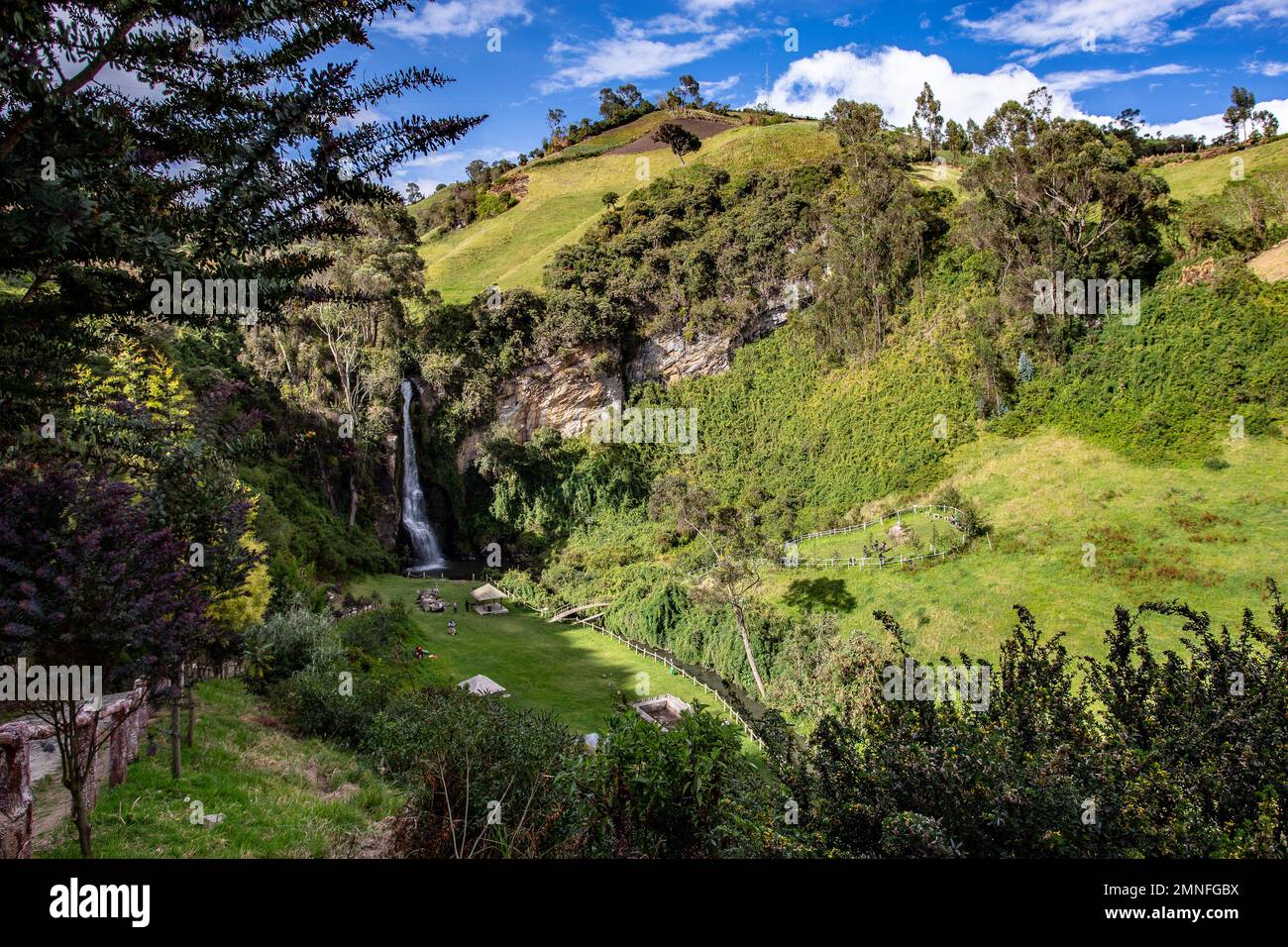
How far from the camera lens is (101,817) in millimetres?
7867

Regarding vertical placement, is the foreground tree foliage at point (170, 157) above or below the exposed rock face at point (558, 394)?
below

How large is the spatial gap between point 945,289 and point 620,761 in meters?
38.8

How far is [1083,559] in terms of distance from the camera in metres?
22.1

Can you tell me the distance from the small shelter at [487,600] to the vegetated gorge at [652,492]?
0.17m

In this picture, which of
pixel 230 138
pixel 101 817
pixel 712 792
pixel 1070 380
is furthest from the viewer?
pixel 1070 380

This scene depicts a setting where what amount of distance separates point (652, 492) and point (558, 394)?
12445 millimetres

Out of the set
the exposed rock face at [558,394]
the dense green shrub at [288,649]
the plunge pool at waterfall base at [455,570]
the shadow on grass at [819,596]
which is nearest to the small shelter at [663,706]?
the shadow on grass at [819,596]

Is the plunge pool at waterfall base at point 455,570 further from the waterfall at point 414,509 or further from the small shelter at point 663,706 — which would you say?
the small shelter at point 663,706

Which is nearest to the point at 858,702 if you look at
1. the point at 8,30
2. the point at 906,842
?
the point at 906,842

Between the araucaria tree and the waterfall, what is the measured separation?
37.9m

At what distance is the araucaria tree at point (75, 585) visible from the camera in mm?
5496
